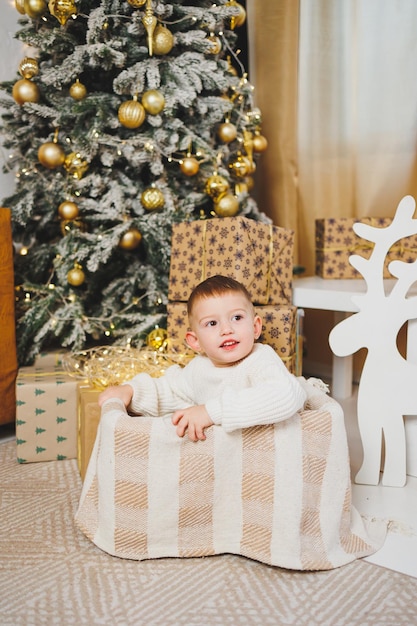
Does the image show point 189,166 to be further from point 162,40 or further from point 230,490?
point 230,490

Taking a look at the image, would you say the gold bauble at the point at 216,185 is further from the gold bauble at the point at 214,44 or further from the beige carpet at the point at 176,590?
the beige carpet at the point at 176,590

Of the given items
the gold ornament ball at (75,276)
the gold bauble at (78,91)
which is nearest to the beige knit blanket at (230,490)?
the gold ornament ball at (75,276)

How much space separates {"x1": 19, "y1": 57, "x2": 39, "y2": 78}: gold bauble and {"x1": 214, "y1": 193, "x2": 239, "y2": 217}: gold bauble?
62cm

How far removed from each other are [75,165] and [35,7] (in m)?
0.43

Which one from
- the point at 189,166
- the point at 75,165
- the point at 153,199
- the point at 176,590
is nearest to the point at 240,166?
the point at 189,166

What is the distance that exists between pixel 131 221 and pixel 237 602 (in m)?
1.01

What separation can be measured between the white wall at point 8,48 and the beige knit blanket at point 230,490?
54.2 inches

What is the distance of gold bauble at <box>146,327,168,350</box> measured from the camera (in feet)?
5.11

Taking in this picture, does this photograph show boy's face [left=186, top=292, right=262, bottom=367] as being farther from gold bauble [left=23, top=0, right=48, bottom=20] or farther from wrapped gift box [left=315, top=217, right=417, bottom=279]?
gold bauble [left=23, top=0, right=48, bottom=20]

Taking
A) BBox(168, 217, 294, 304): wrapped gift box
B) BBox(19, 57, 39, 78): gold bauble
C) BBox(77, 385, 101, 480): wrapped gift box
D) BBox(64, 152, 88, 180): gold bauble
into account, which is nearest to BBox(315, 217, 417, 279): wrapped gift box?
BBox(168, 217, 294, 304): wrapped gift box

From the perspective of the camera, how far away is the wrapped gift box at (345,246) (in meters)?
1.67

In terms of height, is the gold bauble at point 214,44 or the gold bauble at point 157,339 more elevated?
the gold bauble at point 214,44

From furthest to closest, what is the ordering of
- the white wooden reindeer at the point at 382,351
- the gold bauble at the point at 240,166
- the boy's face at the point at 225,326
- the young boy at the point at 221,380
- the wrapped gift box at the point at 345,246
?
the gold bauble at the point at 240,166 → the wrapped gift box at the point at 345,246 → the white wooden reindeer at the point at 382,351 → the boy's face at the point at 225,326 → the young boy at the point at 221,380

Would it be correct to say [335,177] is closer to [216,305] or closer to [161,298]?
[161,298]
